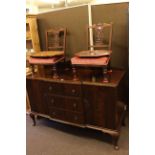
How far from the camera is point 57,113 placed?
1.99 m

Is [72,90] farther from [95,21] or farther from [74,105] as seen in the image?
[95,21]

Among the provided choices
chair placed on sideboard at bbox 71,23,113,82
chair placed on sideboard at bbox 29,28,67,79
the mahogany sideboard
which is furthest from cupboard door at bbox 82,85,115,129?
chair placed on sideboard at bbox 29,28,67,79

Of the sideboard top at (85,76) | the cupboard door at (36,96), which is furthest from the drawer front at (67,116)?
the sideboard top at (85,76)

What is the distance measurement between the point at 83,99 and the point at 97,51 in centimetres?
53

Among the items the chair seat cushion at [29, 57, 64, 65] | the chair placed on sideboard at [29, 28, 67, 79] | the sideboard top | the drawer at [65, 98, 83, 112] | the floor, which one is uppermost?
the chair placed on sideboard at [29, 28, 67, 79]

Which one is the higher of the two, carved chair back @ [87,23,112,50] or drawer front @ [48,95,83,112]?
carved chair back @ [87,23,112,50]

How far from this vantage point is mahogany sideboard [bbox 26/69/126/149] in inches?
64.5

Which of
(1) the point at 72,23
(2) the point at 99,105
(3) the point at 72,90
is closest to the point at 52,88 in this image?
(3) the point at 72,90

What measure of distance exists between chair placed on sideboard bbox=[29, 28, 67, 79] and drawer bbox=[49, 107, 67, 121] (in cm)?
38

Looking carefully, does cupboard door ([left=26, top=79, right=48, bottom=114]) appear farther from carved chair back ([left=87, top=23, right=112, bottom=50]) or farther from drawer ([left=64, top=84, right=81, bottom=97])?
carved chair back ([left=87, top=23, right=112, bottom=50])

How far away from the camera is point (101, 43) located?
205 centimetres
